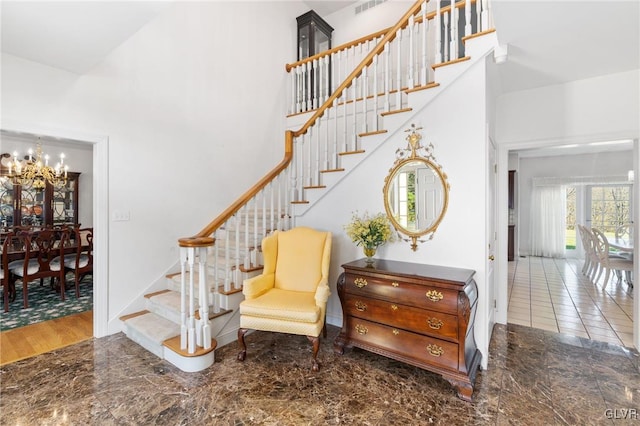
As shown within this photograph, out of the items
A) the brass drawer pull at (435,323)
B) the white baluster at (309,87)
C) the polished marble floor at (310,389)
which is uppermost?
the white baluster at (309,87)

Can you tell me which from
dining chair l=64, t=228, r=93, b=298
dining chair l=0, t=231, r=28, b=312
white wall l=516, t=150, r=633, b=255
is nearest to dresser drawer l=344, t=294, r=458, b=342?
dining chair l=64, t=228, r=93, b=298

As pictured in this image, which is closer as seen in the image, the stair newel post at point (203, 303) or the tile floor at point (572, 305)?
the stair newel post at point (203, 303)

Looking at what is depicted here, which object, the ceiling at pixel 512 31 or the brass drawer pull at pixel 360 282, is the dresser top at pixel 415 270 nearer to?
the brass drawer pull at pixel 360 282

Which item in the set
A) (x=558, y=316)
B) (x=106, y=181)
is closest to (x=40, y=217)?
(x=106, y=181)

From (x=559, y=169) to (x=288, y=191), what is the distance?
25.9 feet

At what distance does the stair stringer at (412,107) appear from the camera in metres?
2.48

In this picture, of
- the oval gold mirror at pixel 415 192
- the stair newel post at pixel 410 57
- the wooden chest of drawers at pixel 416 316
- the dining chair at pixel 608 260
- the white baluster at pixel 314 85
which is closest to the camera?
the wooden chest of drawers at pixel 416 316

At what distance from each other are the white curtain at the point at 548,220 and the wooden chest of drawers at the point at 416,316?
7.26 meters

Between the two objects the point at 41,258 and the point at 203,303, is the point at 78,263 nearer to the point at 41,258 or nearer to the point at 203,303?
the point at 41,258

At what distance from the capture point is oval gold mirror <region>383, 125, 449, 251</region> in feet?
8.79

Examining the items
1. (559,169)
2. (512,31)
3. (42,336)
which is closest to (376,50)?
(512,31)

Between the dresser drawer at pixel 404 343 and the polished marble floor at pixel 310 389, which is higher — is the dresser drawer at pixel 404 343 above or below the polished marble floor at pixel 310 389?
above

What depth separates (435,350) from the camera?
2.23 m

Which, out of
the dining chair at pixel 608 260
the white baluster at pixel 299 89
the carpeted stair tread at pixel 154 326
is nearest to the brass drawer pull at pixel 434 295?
the carpeted stair tread at pixel 154 326
